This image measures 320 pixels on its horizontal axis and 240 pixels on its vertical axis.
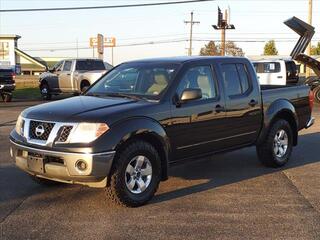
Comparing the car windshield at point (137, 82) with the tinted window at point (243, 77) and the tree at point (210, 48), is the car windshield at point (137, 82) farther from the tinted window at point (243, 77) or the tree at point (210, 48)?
the tree at point (210, 48)

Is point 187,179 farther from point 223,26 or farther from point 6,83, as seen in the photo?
point 223,26

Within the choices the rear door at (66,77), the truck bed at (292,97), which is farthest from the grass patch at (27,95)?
the truck bed at (292,97)

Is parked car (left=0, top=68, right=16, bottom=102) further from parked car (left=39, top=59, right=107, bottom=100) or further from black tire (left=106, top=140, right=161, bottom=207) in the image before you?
black tire (left=106, top=140, right=161, bottom=207)

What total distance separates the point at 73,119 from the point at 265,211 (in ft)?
7.96

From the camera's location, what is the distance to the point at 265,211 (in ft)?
19.4

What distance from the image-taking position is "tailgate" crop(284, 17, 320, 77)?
21500mm

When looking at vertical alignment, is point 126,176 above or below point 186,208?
above

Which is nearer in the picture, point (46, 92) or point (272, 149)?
point (272, 149)

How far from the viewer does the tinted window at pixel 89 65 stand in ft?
82.9

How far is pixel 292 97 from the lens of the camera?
875 cm

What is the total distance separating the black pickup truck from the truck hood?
0.5 inches

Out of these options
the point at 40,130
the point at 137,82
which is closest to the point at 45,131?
the point at 40,130

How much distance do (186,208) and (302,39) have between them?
17.6m

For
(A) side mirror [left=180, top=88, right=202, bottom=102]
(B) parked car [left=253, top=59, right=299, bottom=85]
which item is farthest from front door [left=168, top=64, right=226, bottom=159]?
(B) parked car [left=253, top=59, right=299, bottom=85]
